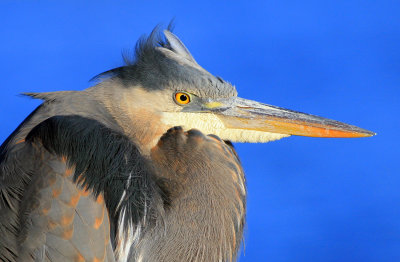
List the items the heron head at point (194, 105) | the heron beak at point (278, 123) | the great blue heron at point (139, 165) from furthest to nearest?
the heron beak at point (278, 123), the heron head at point (194, 105), the great blue heron at point (139, 165)

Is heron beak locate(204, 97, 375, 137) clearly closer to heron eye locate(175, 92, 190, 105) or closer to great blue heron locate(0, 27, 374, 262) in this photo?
great blue heron locate(0, 27, 374, 262)

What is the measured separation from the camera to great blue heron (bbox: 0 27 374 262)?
161cm

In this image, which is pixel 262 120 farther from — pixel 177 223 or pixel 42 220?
pixel 42 220

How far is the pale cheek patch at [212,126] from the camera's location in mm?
1911

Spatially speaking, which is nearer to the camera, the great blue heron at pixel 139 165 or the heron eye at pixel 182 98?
the great blue heron at pixel 139 165

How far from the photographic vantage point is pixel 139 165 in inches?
69.4

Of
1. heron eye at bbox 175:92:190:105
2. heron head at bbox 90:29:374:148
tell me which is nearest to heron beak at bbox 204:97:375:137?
heron head at bbox 90:29:374:148

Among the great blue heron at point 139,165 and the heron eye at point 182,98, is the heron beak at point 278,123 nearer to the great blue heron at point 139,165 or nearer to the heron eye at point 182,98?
the great blue heron at point 139,165

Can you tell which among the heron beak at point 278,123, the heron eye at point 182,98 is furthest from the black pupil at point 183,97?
the heron beak at point 278,123

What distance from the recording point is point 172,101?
6.28ft

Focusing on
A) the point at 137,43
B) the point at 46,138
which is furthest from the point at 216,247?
the point at 137,43

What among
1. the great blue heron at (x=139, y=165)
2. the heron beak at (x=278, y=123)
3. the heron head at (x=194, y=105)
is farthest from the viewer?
the heron beak at (x=278, y=123)

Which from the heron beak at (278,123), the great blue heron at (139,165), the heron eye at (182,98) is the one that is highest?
the heron beak at (278,123)

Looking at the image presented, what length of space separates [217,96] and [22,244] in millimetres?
801
